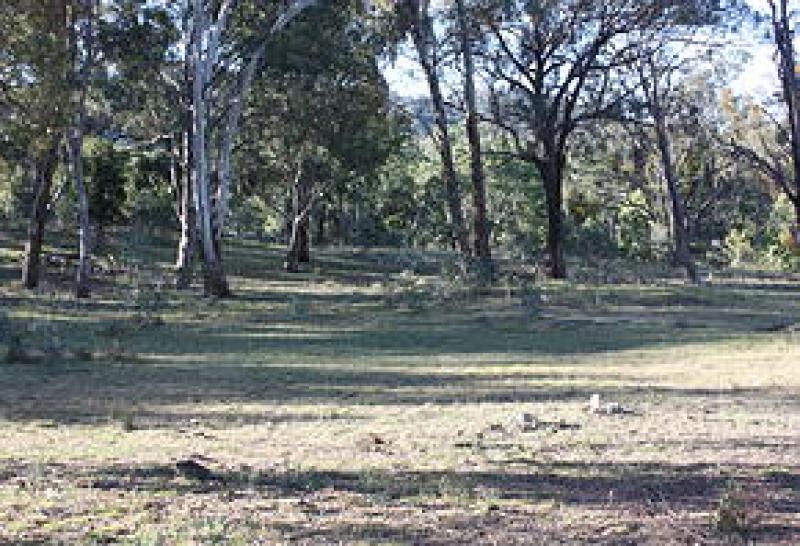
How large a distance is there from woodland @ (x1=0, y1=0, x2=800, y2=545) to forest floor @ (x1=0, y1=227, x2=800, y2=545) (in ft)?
0.15

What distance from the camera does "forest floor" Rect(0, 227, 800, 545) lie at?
20.6 feet

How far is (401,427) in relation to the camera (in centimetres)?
1005

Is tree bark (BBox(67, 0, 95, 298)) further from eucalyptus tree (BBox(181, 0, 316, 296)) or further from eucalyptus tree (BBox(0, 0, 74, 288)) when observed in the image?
eucalyptus tree (BBox(0, 0, 74, 288))

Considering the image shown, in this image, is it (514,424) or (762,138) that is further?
(762,138)

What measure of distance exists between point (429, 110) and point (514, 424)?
26.7 metres

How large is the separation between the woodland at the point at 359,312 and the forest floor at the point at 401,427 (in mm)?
45

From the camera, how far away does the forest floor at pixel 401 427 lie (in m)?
6.27

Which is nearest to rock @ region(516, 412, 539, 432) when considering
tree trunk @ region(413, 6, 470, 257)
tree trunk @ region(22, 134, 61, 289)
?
tree trunk @ region(22, 134, 61, 289)

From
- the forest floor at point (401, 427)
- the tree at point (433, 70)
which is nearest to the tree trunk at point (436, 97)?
the tree at point (433, 70)

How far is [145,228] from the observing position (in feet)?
161

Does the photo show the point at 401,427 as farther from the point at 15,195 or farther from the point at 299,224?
the point at 15,195

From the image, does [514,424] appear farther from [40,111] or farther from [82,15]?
[82,15]

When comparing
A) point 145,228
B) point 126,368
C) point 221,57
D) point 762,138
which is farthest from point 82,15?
point 762,138

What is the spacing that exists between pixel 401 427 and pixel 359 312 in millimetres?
15434
